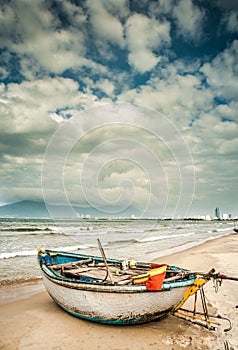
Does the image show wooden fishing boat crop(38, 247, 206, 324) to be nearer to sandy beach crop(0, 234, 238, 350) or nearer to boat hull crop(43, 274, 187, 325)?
boat hull crop(43, 274, 187, 325)

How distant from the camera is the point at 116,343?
5168 mm

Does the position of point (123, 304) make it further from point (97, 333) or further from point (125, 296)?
point (97, 333)

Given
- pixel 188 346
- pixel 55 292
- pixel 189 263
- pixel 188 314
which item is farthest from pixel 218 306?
pixel 189 263

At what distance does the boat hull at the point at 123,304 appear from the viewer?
5211 millimetres

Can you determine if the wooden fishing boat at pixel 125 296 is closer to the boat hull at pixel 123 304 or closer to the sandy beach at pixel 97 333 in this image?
the boat hull at pixel 123 304

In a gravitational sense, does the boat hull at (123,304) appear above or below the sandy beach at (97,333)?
above

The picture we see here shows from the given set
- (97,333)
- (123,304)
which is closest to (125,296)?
(123,304)

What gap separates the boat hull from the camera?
5.21 metres

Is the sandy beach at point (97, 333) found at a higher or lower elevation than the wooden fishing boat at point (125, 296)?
lower

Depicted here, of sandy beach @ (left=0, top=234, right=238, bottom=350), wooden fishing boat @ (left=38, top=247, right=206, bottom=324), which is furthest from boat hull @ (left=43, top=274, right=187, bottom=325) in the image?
sandy beach @ (left=0, top=234, right=238, bottom=350)

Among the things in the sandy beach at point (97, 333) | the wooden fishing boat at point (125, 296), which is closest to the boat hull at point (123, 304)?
the wooden fishing boat at point (125, 296)

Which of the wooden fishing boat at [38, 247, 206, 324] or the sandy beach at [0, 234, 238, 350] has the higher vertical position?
the wooden fishing boat at [38, 247, 206, 324]

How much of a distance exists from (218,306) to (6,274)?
8644mm

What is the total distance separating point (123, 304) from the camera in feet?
17.3
